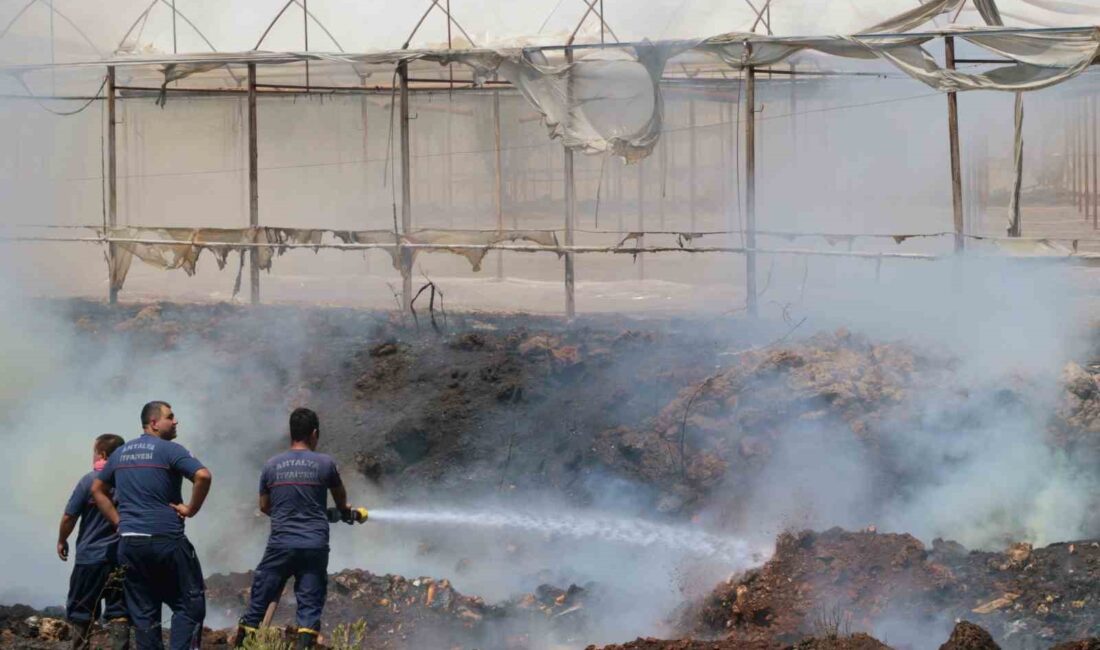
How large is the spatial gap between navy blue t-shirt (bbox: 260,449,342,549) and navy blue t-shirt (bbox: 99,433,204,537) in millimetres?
449

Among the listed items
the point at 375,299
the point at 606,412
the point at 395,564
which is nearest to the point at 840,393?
the point at 606,412

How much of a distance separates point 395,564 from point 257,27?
12328 millimetres

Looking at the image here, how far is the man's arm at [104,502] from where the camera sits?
24.2 feet

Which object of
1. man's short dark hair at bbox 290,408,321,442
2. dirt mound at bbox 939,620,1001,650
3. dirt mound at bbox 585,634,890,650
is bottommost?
dirt mound at bbox 585,634,890,650

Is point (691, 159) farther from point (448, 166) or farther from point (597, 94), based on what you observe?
point (597, 94)

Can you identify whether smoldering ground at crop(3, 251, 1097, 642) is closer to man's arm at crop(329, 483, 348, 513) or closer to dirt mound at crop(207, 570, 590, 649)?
dirt mound at crop(207, 570, 590, 649)

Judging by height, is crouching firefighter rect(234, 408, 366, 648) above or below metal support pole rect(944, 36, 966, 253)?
below

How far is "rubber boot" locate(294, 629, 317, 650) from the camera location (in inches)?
285

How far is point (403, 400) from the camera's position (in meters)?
13.3

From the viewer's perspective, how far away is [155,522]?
7172 mm

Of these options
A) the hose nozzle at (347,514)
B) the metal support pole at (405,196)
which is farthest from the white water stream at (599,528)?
the metal support pole at (405,196)

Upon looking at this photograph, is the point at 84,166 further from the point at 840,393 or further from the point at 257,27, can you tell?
the point at 840,393

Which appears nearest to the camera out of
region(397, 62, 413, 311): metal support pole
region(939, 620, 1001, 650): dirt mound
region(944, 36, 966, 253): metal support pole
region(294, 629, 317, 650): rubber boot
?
region(939, 620, 1001, 650): dirt mound

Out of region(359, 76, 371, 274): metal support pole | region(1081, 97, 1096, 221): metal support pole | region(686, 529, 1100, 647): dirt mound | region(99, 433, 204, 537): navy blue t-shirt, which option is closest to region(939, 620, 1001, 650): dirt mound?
region(686, 529, 1100, 647): dirt mound
